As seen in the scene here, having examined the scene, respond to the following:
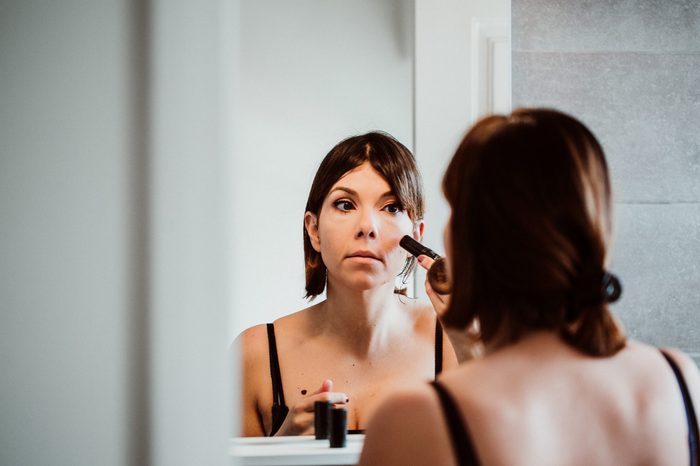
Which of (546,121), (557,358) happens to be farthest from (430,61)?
(557,358)

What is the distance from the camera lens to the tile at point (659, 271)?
1066 mm

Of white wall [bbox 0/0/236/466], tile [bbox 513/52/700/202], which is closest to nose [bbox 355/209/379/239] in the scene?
tile [bbox 513/52/700/202]

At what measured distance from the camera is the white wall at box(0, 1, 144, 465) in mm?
411

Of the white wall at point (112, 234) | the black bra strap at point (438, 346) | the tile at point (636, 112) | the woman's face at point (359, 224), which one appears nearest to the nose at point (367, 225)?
the woman's face at point (359, 224)

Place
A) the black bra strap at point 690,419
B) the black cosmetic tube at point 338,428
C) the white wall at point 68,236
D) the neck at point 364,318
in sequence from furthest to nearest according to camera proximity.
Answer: the neck at point 364,318 → the black cosmetic tube at point 338,428 → the black bra strap at point 690,419 → the white wall at point 68,236

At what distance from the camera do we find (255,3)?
2.85ft

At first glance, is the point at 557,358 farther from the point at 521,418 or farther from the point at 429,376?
the point at 429,376

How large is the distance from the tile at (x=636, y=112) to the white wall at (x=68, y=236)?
0.78m

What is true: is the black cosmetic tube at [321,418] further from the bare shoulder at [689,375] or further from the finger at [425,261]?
the bare shoulder at [689,375]

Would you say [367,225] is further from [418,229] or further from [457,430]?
[457,430]

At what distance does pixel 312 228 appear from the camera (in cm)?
89

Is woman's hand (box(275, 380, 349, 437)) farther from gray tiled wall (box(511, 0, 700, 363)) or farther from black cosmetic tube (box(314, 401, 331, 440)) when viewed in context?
gray tiled wall (box(511, 0, 700, 363))

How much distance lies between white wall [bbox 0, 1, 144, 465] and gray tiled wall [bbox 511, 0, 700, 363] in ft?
2.57

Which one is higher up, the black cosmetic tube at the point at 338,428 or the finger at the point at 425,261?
the finger at the point at 425,261
